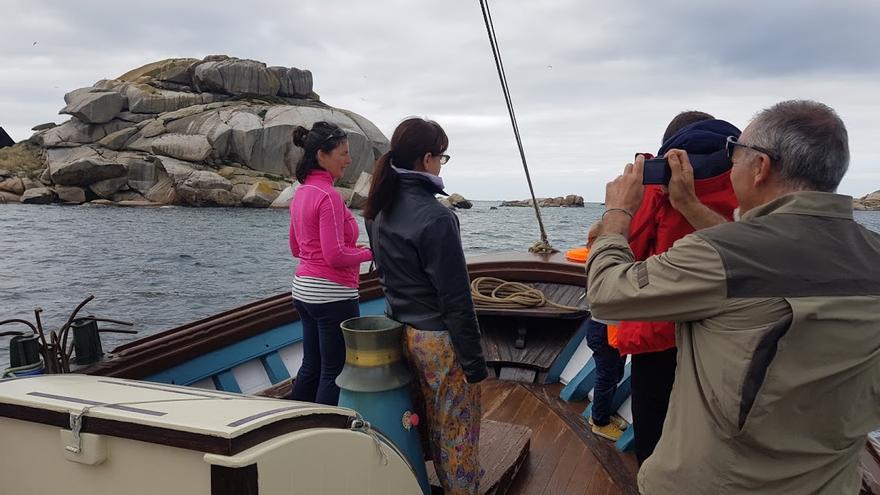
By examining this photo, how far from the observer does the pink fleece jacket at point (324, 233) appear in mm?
2213

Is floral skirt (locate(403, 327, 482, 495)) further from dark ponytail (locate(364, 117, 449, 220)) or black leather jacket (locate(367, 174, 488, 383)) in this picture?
dark ponytail (locate(364, 117, 449, 220))

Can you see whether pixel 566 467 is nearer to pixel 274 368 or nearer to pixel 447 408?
pixel 447 408

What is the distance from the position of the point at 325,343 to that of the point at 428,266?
2.82 feet

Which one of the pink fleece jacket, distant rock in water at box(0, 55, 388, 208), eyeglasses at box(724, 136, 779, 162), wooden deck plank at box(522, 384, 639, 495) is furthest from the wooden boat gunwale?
distant rock in water at box(0, 55, 388, 208)

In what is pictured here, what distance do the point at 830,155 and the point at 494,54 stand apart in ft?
7.39

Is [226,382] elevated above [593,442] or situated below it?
above

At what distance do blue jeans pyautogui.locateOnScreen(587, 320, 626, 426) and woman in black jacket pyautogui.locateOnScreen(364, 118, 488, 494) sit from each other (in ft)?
3.14

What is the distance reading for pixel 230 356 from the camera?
298 cm

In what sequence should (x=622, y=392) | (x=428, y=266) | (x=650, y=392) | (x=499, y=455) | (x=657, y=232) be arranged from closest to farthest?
(x=657, y=232) < (x=650, y=392) < (x=428, y=266) < (x=499, y=455) < (x=622, y=392)

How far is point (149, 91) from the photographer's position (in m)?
40.0

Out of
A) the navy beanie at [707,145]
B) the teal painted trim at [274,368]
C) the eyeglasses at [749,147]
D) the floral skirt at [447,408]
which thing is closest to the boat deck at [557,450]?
the floral skirt at [447,408]

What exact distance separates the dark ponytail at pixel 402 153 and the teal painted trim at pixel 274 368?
5.92 ft

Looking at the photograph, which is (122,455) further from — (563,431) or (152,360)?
(563,431)

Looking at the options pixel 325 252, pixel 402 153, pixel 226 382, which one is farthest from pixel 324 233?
pixel 226 382
